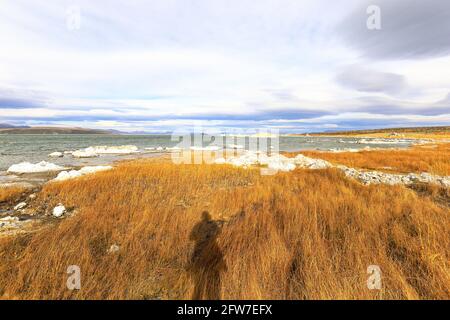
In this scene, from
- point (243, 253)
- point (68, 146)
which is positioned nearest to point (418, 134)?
point (243, 253)

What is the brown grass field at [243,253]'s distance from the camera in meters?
2.82

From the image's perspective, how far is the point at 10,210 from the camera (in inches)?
275

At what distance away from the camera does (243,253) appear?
139 inches

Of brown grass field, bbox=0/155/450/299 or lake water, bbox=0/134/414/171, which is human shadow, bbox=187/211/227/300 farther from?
lake water, bbox=0/134/414/171

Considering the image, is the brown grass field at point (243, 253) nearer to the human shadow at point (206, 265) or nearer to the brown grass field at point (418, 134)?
the human shadow at point (206, 265)

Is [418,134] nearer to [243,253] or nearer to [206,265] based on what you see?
[243,253]

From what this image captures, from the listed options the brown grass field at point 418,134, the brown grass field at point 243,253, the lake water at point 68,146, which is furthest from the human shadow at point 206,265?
the brown grass field at point 418,134

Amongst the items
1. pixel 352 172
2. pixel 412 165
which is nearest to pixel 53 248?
pixel 352 172

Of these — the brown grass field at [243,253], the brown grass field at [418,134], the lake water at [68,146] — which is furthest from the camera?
the brown grass field at [418,134]

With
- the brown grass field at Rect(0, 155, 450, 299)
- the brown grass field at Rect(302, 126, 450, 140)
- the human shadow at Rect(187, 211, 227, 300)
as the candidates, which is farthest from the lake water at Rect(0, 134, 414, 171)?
the brown grass field at Rect(302, 126, 450, 140)

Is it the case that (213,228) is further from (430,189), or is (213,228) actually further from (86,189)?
(430,189)

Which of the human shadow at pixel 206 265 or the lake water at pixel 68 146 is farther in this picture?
the lake water at pixel 68 146

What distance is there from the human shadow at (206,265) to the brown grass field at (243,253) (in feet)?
0.05
